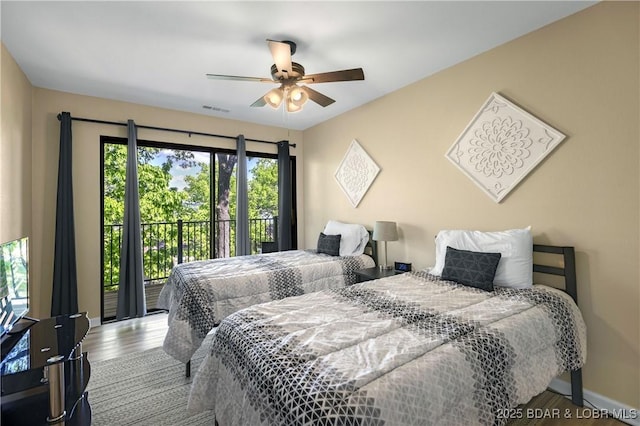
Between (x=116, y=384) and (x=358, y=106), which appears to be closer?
(x=116, y=384)

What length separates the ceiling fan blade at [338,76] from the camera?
2.21 metres

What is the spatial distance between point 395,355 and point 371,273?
2.01 metres

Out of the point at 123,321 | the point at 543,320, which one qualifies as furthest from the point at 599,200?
the point at 123,321

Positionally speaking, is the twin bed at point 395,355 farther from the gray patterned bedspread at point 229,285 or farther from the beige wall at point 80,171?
the beige wall at point 80,171

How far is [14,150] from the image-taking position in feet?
8.59

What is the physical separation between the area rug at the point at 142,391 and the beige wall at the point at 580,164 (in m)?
2.51

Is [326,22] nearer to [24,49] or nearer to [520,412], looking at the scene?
[24,49]

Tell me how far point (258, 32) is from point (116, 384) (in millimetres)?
2916

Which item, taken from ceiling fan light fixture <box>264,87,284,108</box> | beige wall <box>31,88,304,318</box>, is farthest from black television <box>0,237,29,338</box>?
ceiling fan light fixture <box>264,87,284,108</box>

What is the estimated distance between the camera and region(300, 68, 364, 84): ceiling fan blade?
2205 mm

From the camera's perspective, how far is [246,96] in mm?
3547

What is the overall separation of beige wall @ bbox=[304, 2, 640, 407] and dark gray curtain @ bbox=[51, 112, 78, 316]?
3.81m

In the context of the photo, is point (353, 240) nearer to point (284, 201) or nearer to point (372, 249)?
point (372, 249)

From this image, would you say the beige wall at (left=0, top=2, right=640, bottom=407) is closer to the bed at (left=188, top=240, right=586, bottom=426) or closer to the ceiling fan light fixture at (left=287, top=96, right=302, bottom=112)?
the bed at (left=188, top=240, right=586, bottom=426)
